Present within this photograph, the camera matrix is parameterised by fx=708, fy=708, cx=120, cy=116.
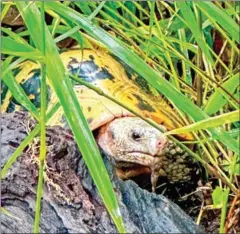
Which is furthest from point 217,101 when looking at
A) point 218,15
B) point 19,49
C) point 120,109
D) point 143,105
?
point 120,109

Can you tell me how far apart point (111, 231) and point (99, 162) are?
0.15 metres

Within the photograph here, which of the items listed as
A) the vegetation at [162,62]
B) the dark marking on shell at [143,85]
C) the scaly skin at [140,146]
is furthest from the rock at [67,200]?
the dark marking on shell at [143,85]

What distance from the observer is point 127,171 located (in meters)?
0.88

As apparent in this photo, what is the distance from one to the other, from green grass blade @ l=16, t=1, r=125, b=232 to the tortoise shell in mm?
328

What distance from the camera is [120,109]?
1.09 m

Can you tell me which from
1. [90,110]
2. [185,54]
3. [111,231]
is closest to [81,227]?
[111,231]

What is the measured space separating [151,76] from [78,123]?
8 cm

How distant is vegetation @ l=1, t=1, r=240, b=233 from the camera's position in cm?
56

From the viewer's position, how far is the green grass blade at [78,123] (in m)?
0.54

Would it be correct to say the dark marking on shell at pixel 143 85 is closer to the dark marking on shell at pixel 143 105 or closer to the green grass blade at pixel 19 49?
the dark marking on shell at pixel 143 105

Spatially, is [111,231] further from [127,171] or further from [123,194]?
[127,171]

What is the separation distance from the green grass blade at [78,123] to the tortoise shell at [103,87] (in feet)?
1.08

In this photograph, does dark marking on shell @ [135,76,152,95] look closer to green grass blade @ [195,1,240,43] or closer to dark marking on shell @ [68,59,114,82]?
dark marking on shell @ [68,59,114,82]

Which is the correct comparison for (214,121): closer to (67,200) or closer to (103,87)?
(67,200)
